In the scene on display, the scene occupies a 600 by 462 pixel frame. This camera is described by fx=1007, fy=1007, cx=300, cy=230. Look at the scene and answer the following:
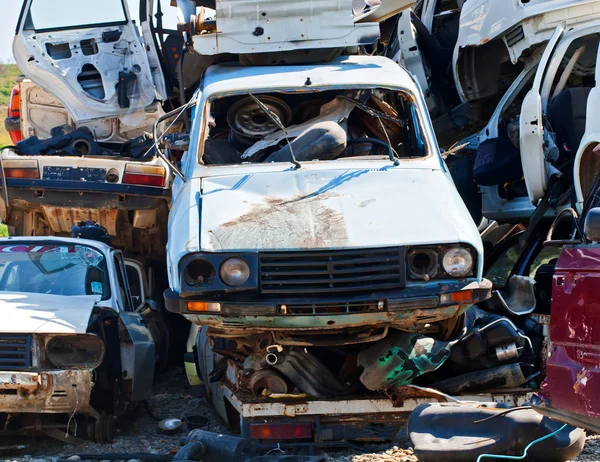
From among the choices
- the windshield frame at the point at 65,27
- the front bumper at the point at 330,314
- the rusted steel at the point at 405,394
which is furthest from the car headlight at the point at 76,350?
the windshield frame at the point at 65,27

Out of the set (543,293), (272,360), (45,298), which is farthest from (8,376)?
(543,293)

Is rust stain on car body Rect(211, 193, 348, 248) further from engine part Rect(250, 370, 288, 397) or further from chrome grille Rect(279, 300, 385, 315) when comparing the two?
engine part Rect(250, 370, 288, 397)

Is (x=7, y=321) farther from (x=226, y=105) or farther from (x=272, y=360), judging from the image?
(x=226, y=105)

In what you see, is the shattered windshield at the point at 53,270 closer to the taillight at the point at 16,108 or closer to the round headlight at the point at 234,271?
the round headlight at the point at 234,271

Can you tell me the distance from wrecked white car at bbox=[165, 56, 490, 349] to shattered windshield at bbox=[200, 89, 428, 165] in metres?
A: 0.08

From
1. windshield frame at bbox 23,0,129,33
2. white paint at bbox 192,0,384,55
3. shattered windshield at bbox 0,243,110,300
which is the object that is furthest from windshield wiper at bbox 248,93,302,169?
windshield frame at bbox 23,0,129,33

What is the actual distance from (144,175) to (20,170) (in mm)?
1148

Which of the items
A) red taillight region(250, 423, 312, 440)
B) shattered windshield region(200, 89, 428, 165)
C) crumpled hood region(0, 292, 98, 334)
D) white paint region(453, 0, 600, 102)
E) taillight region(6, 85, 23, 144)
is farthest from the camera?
taillight region(6, 85, 23, 144)

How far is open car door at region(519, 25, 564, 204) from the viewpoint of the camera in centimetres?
860

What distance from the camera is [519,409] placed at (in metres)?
5.52

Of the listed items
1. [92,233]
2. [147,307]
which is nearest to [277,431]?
[147,307]

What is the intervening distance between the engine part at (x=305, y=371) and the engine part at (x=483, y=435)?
116 centimetres

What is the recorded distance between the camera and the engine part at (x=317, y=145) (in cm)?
732

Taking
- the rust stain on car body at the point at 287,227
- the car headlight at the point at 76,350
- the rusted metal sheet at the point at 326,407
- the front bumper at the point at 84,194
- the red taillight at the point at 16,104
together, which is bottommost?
the rusted metal sheet at the point at 326,407
